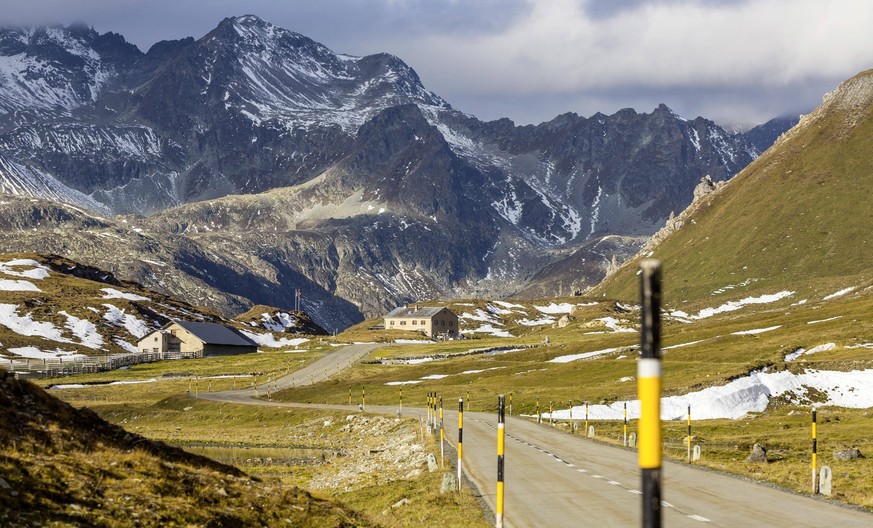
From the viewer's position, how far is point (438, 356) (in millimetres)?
181625

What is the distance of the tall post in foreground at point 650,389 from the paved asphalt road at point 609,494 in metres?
17.6

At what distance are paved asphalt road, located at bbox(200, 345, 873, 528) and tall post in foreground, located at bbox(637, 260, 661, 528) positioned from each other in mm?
17578

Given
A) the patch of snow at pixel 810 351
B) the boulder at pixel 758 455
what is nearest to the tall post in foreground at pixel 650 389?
the boulder at pixel 758 455

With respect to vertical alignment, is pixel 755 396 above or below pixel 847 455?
above

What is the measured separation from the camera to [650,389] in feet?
23.0

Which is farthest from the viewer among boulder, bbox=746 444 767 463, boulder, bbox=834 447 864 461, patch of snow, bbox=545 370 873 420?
patch of snow, bbox=545 370 873 420

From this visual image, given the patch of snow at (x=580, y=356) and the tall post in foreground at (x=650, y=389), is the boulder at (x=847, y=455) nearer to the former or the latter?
the tall post in foreground at (x=650, y=389)

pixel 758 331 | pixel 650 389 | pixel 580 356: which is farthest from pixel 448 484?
pixel 580 356

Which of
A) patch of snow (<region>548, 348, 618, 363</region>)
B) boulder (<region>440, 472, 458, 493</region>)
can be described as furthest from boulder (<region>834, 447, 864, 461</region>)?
patch of snow (<region>548, 348, 618, 363</region>)

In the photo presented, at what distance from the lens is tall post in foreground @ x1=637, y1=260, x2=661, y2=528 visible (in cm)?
679

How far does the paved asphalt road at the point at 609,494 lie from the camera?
80.0 ft

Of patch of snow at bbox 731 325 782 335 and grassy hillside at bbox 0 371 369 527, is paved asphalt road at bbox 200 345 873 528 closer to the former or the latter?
grassy hillside at bbox 0 371 369 527

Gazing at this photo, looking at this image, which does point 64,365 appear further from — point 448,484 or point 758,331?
point 448,484

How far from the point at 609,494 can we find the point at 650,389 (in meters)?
23.9
